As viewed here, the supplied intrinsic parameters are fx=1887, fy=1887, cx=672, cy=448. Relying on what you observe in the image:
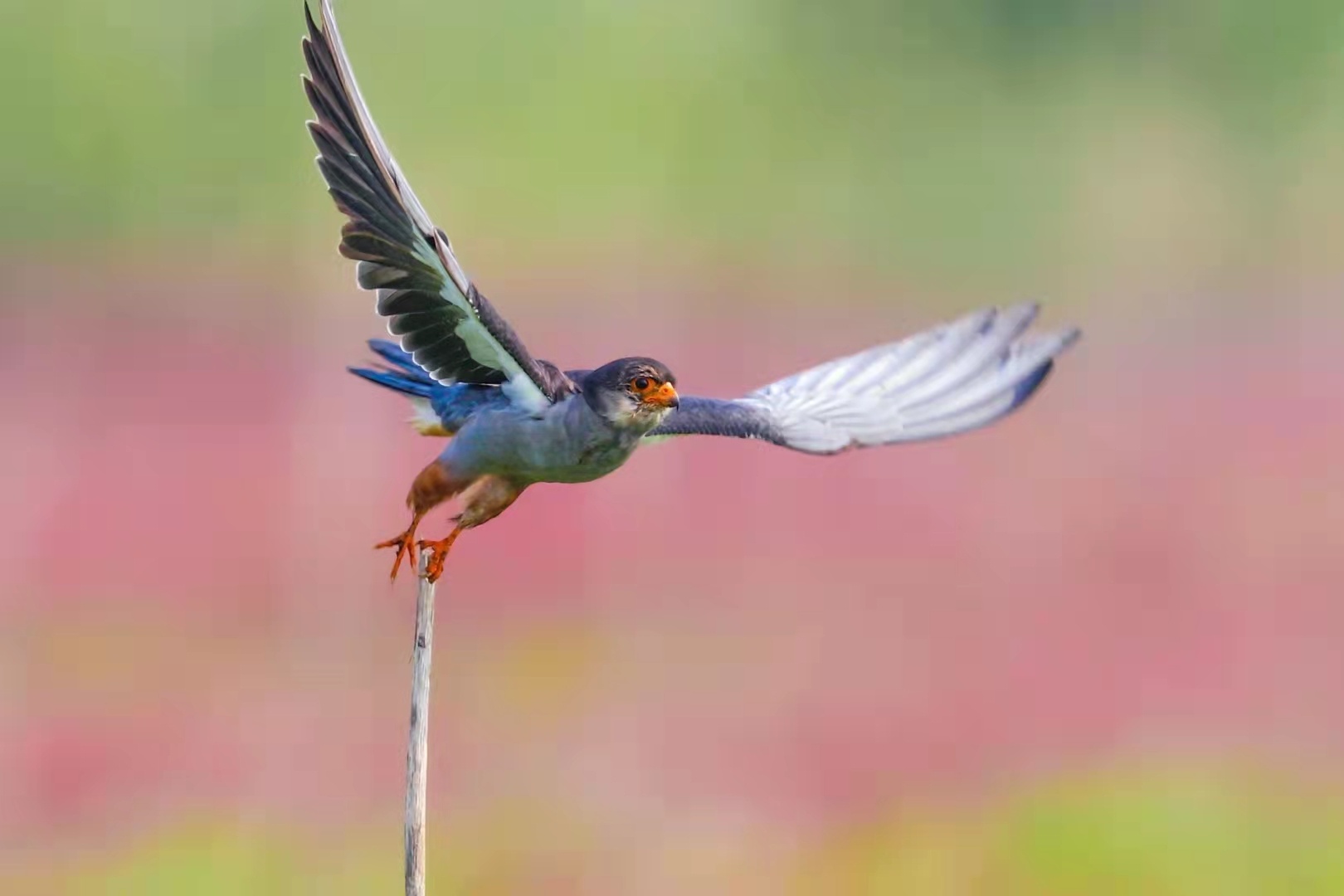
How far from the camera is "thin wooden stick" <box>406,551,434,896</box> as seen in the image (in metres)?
2.34

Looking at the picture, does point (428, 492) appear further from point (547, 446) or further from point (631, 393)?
point (631, 393)

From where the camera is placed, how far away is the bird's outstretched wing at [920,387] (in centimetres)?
345

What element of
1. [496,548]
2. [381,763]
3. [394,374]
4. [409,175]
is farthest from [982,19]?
[394,374]

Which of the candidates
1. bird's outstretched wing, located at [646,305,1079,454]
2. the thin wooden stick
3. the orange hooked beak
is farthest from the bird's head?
bird's outstretched wing, located at [646,305,1079,454]

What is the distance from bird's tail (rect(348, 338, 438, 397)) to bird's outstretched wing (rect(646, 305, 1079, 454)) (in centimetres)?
60

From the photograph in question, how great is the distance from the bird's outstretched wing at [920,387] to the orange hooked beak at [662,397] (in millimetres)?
716

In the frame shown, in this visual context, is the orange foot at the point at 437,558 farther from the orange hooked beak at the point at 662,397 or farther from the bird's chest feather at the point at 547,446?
the orange hooked beak at the point at 662,397

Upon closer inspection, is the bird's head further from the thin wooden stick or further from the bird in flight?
the thin wooden stick

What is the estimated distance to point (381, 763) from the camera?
5.70m

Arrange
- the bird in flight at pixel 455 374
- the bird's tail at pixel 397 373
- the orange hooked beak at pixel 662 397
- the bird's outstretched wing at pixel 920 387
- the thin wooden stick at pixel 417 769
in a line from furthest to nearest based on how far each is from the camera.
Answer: the bird's outstretched wing at pixel 920 387, the bird's tail at pixel 397 373, the orange hooked beak at pixel 662 397, the bird in flight at pixel 455 374, the thin wooden stick at pixel 417 769

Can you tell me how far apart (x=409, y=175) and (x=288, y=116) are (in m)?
0.88

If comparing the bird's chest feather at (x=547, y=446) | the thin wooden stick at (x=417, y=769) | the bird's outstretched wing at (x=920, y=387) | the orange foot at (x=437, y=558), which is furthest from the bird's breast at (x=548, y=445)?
the bird's outstretched wing at (x=920, y=387)

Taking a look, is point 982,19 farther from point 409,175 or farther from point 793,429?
point 793,429

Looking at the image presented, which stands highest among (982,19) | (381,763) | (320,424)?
(982,19)
